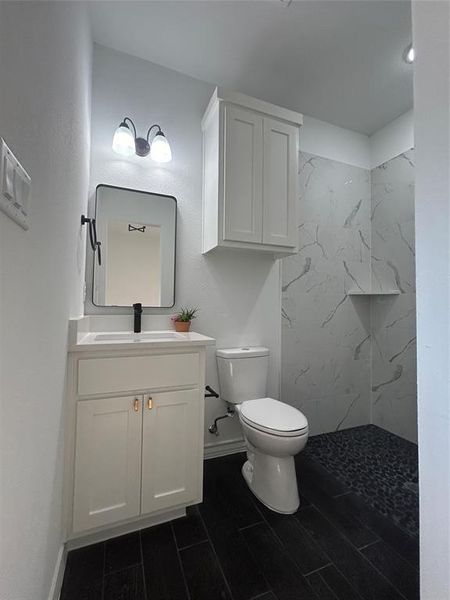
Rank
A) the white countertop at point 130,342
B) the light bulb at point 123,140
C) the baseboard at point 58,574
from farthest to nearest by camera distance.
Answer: the light bulb at point 123,140 < the white countertop at point 130,342 < the baseboard at point 58,574

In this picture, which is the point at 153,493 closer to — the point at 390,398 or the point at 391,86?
the point at 390,398

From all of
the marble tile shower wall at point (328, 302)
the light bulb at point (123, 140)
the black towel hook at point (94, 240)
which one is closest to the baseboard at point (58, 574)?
the black towel hook at point (94, 240)

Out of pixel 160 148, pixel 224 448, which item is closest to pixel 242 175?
pixel 160 148

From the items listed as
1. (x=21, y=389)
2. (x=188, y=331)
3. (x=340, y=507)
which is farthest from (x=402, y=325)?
(x=21, y=389)

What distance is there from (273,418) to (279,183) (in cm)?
153

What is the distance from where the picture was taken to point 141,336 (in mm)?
1626

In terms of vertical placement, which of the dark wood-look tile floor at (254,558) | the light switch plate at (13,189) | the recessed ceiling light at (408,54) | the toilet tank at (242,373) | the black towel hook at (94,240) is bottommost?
the dark wood-look tile floor at (254,558)

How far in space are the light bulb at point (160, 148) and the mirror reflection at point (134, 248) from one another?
240 millimetres

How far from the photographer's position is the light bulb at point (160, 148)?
5.70 feet

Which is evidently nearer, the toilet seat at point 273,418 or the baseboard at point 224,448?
the toilet seat at point 273,418

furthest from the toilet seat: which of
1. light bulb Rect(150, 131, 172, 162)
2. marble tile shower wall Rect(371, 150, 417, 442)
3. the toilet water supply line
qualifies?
light bulb Rect(150, 131, 172, 162)

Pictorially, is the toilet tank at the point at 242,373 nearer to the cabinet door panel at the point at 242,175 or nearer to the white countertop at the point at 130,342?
the white countertop at the point at 130,342

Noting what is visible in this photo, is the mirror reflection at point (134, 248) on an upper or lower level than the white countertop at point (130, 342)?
upper

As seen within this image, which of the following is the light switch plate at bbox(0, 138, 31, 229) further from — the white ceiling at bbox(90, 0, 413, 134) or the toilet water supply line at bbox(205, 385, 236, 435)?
the white ceiling at bbox(90, 0, 413, 134)
